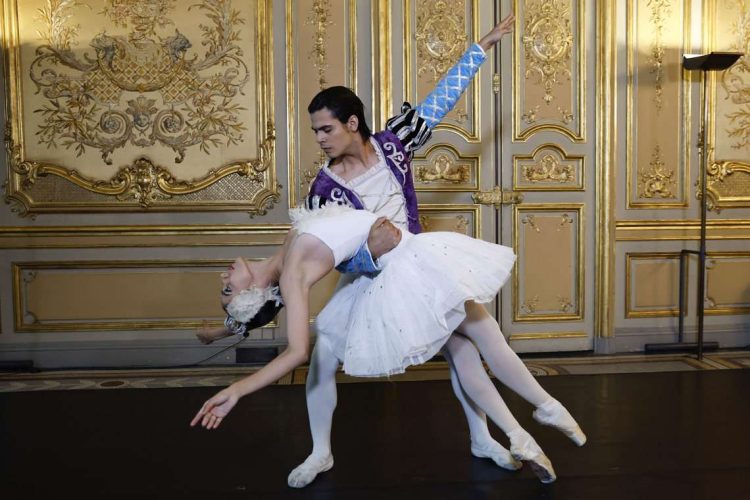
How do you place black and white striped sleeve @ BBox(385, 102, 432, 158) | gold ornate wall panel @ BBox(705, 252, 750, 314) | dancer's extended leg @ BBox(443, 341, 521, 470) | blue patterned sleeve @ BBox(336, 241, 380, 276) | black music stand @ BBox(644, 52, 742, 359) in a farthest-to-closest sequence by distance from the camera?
gold ornate wall panel @ BBox(705, 252, 750, 314), black music stand @ BBox(644, 52, 742, 359), black and white striped sleeve @ BBox(385, 102, 432, 158), dancer's extended leg @ BBox(443, 341, 521, 470), blue patterned sleeve @ BBox(336, 241, 380, 276)

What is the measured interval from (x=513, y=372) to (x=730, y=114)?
10.6 ft

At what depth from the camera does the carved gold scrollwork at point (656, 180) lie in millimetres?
4562

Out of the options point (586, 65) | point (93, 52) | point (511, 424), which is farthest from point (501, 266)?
point (93, 52)

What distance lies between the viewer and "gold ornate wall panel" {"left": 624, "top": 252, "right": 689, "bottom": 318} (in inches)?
181

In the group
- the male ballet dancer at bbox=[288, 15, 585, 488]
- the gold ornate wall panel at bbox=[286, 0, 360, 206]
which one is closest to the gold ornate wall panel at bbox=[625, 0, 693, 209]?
the gold ornate wall panel at bbox=[286, 0, 360, 206]

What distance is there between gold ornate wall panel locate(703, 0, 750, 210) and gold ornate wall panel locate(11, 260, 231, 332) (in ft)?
10.3

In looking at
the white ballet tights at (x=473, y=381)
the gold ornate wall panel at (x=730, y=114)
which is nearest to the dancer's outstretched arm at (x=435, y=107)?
the white ballet tights at (x=473, y=381)

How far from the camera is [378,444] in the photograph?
2.71 meters

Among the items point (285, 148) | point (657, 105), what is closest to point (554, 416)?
point (285, 148)

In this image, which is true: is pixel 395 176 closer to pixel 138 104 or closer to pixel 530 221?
pixel 530 221

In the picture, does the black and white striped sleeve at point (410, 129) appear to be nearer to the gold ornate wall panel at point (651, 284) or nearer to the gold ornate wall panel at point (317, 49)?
the gold ornate wall panel at point (317, 49)

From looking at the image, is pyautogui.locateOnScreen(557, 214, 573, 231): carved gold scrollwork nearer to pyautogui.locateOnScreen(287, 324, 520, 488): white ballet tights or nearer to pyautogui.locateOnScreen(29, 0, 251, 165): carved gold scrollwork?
pyautogui.locateOnScreen(29, 0, 251, 165): carved gold scrollwork

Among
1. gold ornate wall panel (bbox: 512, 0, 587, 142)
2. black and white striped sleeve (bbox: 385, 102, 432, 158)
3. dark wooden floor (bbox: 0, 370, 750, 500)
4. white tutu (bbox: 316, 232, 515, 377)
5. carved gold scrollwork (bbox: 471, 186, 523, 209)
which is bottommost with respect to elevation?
dark wooden floor (bbox: 0, 370, 750, 500)

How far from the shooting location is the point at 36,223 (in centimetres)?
426
